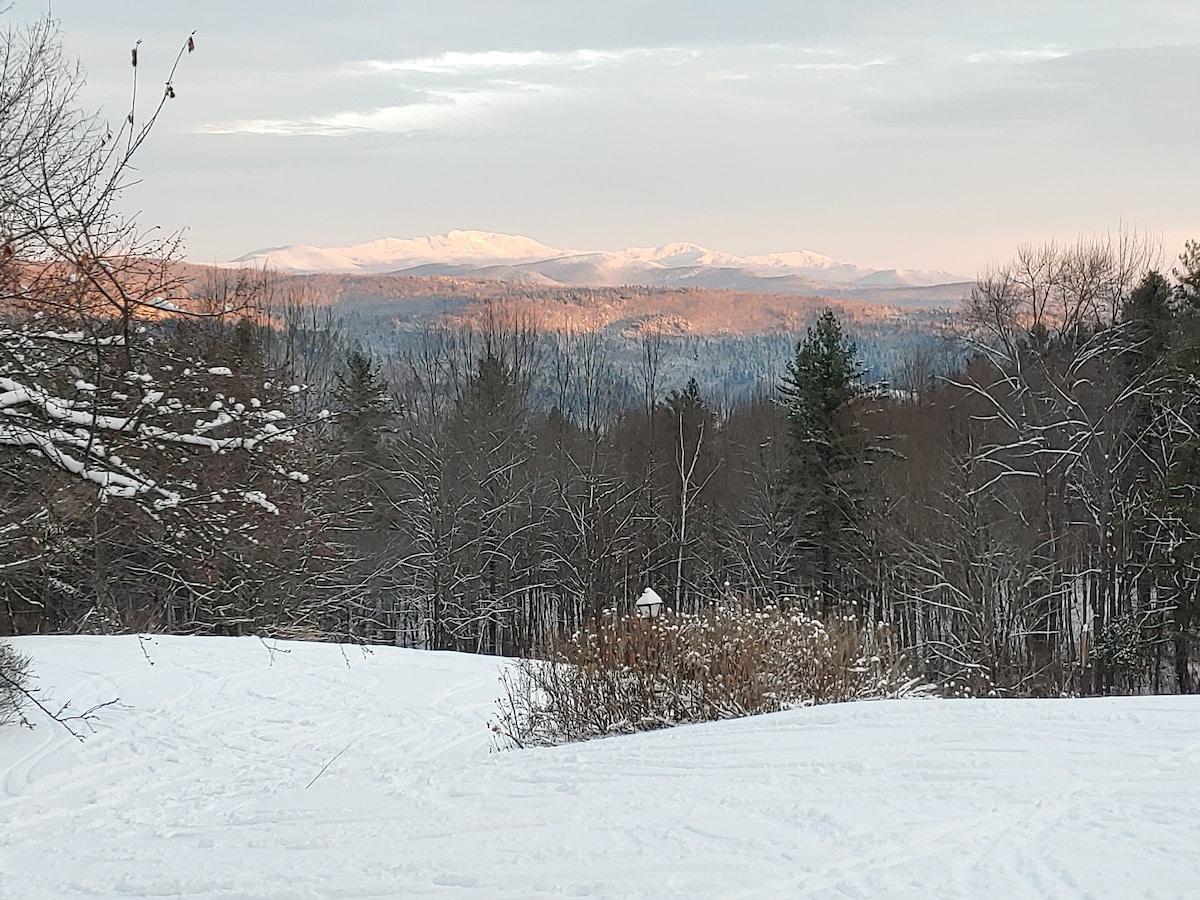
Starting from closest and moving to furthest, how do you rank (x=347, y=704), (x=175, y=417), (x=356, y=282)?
(x=175, y=417) < (x=347, y=704) < (x=356, y=282)

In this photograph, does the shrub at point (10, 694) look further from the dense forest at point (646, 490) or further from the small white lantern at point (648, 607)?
the small white lantern at point (648, 607)

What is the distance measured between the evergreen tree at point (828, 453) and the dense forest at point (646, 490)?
0.07 m

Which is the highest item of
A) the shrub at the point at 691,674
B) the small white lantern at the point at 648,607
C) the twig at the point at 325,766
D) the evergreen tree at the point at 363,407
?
the evergreen tree at the point at 363,407

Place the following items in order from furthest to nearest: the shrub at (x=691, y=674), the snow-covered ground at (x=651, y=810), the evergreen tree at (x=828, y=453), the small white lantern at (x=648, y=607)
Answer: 1. the evergreen tree at (x=828, y=453)
2. the small white lantern at (x=648, y=607)
3. the shrub at (x=691, y=674)
4. the snow-covered ground at (x=651, y=810)

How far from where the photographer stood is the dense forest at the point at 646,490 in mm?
6375

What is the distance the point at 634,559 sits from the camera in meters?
34.1

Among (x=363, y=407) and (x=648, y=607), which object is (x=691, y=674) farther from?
(x=363, y=407)

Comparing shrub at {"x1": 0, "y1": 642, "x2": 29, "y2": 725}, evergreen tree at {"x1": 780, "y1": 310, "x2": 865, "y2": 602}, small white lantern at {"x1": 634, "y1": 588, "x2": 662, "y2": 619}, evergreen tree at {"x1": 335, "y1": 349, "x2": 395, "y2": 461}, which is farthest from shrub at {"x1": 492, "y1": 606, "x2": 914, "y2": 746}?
evergreen tree at {"x1": 335, "y1": 349, "x2": 395, "y2": 461}

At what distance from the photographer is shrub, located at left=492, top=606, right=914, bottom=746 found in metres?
9.27

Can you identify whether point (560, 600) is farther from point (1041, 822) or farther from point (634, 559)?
point (1041, 822)

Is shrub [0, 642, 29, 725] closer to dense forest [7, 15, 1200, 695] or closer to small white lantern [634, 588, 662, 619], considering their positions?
dense forest [7, 15, 1200, 695]

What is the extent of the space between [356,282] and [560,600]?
4855cm

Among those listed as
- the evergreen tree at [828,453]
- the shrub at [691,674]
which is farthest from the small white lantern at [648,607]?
the evergreen tree at [828,453]

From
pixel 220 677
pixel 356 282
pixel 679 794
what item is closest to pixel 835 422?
pixel 220 677
